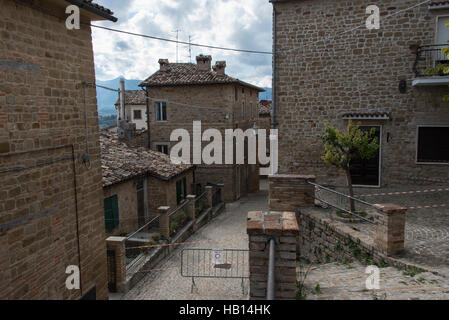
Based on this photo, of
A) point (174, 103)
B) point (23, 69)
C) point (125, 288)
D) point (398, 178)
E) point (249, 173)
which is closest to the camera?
point (23, 69)

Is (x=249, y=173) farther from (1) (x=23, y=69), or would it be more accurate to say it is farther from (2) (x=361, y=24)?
(1) (x=23, y=69)

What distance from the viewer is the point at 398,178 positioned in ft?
40.0

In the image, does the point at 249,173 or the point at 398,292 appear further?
the point at 249,173

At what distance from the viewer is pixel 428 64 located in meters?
11.3

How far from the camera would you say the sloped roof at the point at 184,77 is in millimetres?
22844

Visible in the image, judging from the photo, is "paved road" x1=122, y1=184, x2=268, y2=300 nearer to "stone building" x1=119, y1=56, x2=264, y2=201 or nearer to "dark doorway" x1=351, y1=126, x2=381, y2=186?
"dark doorway" x1=351, y1=126, x2=381, y2=186

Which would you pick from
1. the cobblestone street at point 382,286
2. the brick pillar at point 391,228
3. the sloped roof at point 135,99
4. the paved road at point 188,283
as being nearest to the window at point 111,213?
the paved road at point 188,283

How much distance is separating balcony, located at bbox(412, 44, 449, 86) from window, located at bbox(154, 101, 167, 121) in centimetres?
1637

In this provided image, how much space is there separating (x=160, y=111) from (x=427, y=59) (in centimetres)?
1693

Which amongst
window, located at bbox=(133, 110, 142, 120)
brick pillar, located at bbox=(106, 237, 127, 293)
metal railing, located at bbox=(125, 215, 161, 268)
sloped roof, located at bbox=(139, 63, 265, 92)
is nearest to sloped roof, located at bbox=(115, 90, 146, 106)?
window, located at bbox=(133, 110, 142, 120)

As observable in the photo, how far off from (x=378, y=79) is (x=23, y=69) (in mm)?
10612

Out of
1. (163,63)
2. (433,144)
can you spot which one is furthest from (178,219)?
(163,63)

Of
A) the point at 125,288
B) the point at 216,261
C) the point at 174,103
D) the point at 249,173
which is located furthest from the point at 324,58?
the point at 249,173

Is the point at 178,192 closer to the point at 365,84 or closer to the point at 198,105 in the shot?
the point at 198,105
